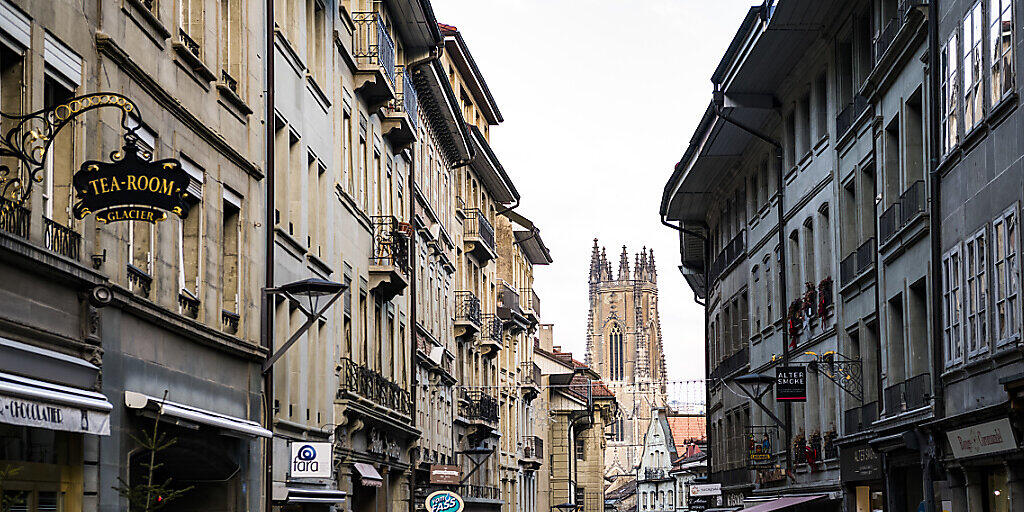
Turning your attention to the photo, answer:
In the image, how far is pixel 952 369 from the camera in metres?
22.1

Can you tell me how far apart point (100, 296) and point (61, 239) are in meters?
0.80

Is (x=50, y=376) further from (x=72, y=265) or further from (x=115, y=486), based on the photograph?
(x=115, y=486)

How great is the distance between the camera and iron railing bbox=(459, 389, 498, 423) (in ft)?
189

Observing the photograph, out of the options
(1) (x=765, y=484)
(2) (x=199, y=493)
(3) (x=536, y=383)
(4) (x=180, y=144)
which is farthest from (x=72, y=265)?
(3) (x=536, y=383)

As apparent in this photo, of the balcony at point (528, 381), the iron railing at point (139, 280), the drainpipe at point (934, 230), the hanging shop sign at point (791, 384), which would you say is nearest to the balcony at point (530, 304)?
the balcony at point (528, 381)

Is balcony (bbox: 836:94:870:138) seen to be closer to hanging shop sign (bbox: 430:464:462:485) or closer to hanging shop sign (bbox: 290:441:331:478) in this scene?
hanging shop sign (bbox: 290:441:331:478)

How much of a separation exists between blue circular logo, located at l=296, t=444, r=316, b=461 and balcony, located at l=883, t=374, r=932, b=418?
33.0 feet

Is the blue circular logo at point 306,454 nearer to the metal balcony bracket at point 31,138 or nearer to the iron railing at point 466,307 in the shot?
the metal balcony bracket at point 31,138

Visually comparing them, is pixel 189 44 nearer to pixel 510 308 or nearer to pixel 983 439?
pixel 983 439

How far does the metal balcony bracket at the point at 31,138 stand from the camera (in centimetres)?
1326

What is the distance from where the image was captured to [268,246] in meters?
24.1

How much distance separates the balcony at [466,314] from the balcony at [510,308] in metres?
9.87

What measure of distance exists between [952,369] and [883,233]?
608 cm

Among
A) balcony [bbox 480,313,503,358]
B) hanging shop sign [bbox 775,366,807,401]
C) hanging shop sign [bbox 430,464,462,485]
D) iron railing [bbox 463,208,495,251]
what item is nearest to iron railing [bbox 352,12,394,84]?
hanging shop sign [bbox 775,366,807,401]
